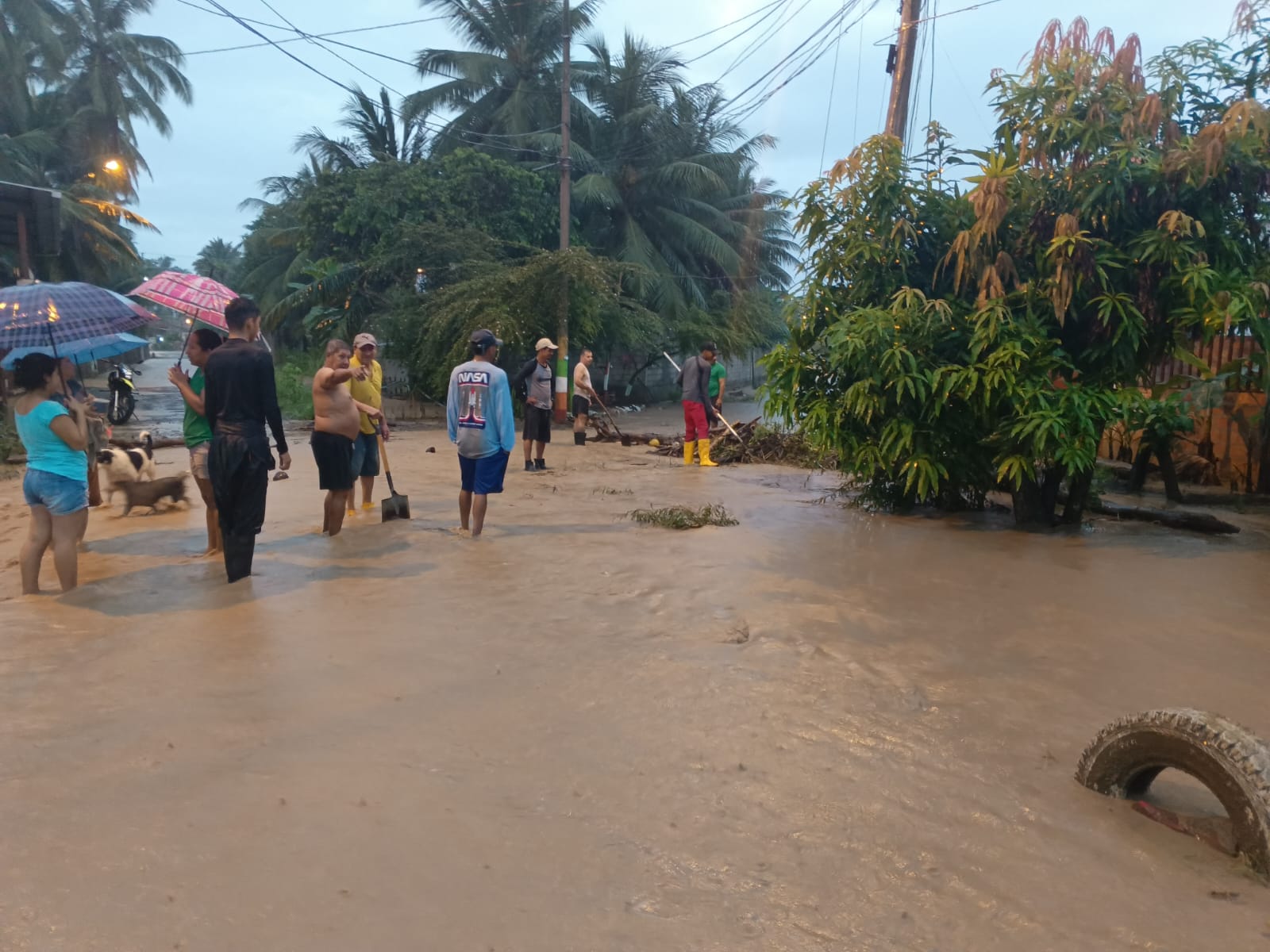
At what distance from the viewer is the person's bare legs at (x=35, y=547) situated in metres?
5.80

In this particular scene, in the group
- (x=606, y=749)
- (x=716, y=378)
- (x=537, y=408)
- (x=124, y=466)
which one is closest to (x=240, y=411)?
(x=606, y=749)

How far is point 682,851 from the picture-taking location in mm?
2986

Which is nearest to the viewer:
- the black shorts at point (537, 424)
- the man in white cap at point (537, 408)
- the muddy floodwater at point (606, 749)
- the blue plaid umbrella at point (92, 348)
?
the muddy floodwater at point (606, 749)

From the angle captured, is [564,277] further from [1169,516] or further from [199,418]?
[1169,516]

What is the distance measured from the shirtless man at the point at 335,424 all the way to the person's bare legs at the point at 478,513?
978 mm

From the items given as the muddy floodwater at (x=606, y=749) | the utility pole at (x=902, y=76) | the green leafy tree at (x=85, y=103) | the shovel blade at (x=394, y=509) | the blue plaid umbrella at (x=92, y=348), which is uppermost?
the green leafy tree at (x=85, y=103)

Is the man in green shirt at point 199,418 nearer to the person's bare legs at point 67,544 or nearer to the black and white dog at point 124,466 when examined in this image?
the person's bare legs at point 67,544

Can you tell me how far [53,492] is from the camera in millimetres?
5723

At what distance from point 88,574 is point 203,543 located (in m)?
1.18

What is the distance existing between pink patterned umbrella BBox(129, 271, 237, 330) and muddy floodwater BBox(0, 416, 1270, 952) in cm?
181

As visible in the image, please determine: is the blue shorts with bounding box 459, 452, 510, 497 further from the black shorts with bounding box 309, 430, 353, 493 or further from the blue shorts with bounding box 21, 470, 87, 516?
the blue shorts with bounding box 21, 470, 87, 516

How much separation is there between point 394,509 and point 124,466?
102 inches

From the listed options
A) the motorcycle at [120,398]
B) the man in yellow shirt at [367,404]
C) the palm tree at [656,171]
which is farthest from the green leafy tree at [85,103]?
the man in yellow shirt at [367,404]

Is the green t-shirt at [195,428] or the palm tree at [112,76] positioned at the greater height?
the palm tree at [112,76]
